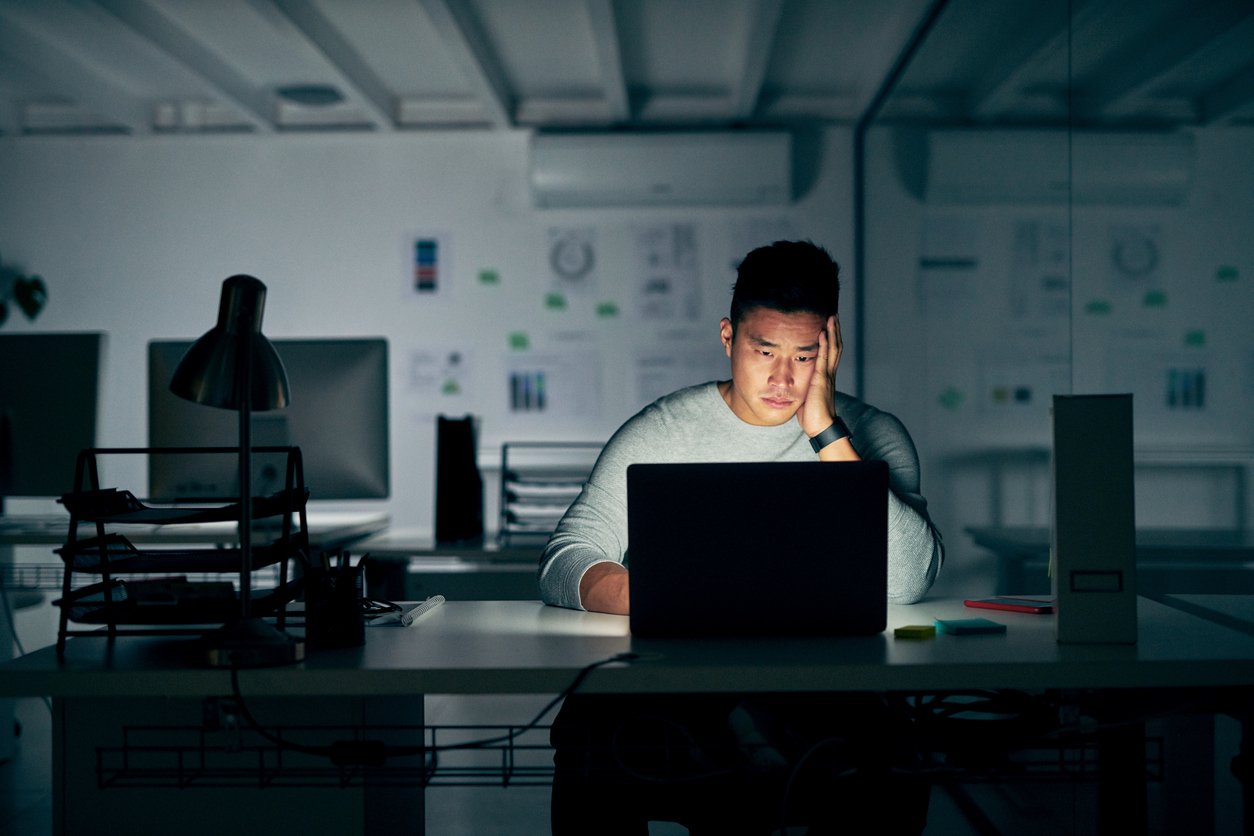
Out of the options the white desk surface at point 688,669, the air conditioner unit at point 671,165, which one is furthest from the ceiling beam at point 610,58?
the white desk surface at point 688,669

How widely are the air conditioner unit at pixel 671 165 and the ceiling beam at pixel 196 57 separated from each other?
3.58 feet

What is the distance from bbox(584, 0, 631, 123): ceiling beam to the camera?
256 cm

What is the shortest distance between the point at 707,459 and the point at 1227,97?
3.40 feet

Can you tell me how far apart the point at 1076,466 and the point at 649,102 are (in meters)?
2.93

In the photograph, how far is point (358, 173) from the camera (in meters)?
3.67

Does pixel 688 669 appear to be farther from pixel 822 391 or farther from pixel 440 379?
pixel 440 379

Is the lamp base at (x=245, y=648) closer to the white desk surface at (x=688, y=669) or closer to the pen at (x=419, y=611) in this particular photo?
the white desk surface at (x=688, y=669)

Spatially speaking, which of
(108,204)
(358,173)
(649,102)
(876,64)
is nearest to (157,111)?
(108,204)

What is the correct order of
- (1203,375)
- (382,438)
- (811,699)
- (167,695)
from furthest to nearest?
(382,438) < (1203,375) < (811,699) < (167,695)

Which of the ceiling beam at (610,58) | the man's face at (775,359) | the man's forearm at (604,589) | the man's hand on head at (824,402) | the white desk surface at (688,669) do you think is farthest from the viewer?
the ceiling beam at (610,58)

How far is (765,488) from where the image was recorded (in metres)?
1.03

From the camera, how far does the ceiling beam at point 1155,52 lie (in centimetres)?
137

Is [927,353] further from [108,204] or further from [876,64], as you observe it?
[108,204]

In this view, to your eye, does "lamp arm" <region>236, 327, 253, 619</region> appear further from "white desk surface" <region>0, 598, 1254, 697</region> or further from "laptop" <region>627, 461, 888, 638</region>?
"laptop" <region>627, 461, 888, 638</region>
